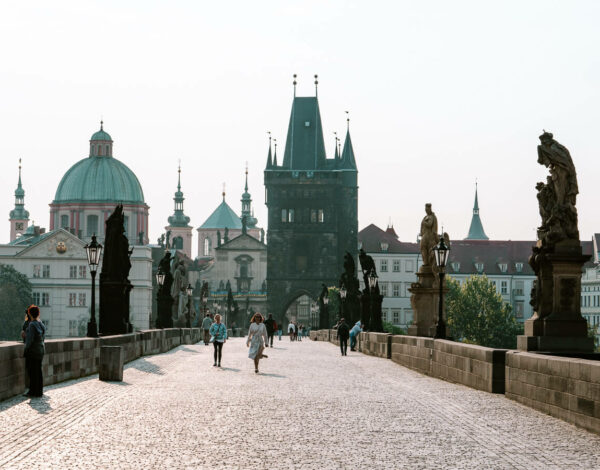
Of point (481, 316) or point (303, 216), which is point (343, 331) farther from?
point (303, 216)

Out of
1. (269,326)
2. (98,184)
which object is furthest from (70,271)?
(269,326)

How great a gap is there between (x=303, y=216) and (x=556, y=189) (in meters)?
120

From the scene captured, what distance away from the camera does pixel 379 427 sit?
563 inches

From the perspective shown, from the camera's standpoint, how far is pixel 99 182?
15762 centimetres

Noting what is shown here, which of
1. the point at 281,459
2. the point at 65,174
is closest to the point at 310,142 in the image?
the point at 65,174

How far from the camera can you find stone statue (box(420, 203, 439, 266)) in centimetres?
3312

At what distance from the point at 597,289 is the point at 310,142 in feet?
131

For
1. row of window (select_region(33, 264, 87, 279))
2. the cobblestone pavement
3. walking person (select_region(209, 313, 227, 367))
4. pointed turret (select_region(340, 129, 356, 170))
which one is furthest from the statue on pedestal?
pointed turret (select_region(340, 129, 356, 170))

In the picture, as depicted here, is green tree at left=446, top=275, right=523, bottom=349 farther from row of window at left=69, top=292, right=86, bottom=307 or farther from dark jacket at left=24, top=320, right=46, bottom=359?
dark jacket at left=24, top=320, right=46, bottom=359

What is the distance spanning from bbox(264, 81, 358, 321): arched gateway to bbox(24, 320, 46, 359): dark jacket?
118m

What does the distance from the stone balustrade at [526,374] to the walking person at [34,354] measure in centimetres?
728

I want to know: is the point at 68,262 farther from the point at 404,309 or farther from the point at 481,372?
the point at 481,372

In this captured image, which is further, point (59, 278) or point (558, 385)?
point (59, 278)

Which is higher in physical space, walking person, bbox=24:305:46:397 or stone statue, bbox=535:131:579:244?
stone statue, bbox=535:131:579:244
